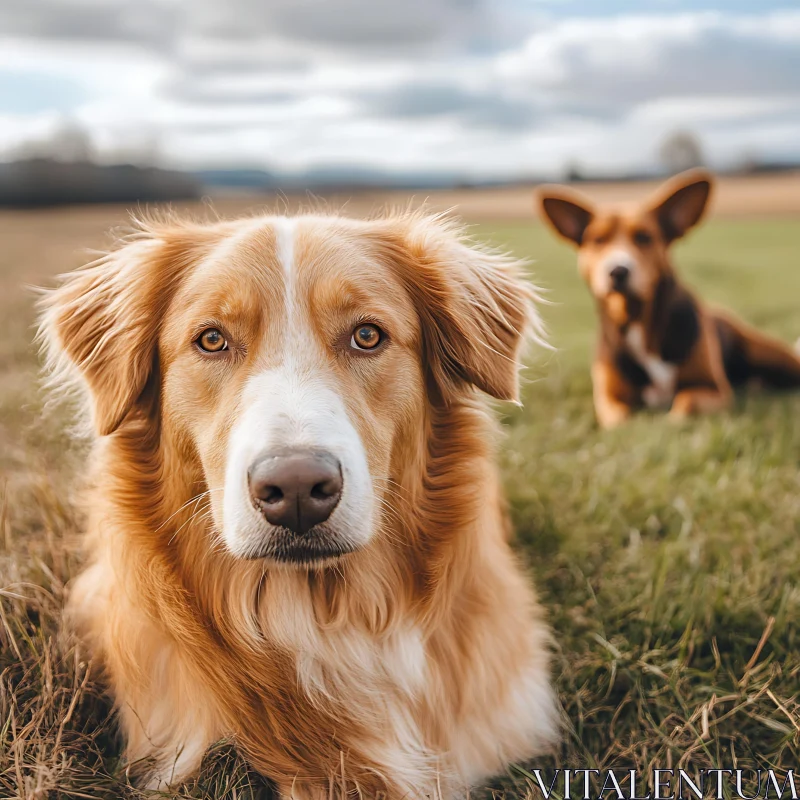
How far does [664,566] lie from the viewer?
3.49 metres

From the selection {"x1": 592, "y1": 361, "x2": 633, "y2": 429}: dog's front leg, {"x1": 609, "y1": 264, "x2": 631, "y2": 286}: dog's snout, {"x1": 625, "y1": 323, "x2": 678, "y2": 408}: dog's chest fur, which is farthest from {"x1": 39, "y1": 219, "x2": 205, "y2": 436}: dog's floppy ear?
{"x1": 625, "y1": 323, "x2": 678, "y2": 408}: dog's chest fur

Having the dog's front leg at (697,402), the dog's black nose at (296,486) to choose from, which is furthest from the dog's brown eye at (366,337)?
the dog's front leg at (697,402)

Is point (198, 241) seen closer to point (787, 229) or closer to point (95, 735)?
point (95, 735)

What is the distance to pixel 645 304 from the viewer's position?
6242 mm

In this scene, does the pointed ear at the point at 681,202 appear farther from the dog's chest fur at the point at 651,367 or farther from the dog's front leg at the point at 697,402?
the dog's front leg at the point at 697,402

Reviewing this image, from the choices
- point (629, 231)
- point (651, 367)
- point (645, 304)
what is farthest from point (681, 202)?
point (651, 367)

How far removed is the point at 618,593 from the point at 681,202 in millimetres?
3756

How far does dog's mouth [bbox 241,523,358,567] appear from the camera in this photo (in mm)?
2148

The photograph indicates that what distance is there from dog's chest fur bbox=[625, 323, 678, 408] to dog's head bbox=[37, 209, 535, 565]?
3.61 metres

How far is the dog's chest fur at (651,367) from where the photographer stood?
20.8ft

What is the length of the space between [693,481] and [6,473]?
379 cm

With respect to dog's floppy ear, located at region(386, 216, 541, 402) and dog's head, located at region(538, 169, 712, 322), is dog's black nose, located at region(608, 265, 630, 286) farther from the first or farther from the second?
dog's floppy ear, located at region(386, 216, 541, 402)

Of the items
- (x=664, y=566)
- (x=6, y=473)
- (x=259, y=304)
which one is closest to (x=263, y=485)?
(x=259, y=304)

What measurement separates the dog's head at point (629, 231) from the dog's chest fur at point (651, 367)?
199 millimetres
